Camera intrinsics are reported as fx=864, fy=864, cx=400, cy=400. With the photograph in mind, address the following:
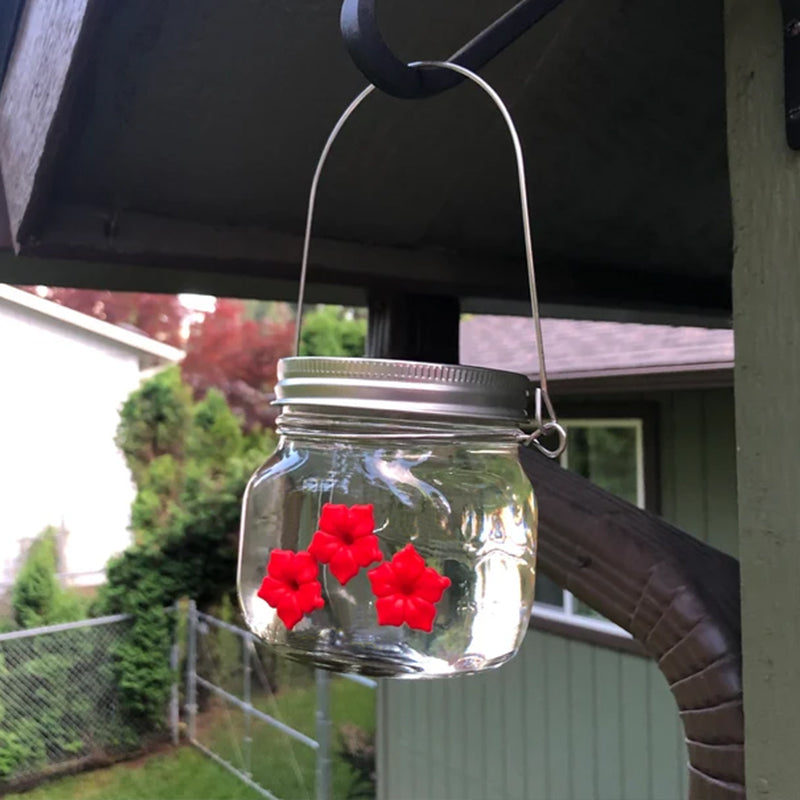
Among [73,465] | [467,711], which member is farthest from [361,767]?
[73,465]

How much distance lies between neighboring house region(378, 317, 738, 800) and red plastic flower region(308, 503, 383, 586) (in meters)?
2.94

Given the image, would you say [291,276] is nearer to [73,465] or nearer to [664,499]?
[73,465]

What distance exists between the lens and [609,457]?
168 inches

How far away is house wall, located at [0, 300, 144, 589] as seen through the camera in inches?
76.5

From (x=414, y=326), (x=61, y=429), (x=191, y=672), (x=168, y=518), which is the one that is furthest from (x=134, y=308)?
(x=414, y=326)

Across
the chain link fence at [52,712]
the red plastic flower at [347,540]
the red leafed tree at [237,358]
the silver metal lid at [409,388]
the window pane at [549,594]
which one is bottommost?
the chain link fence at [52,712]

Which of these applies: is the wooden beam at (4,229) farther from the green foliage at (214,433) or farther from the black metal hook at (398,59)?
the green foliage at (214,433)

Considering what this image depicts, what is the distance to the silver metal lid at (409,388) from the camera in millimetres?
647

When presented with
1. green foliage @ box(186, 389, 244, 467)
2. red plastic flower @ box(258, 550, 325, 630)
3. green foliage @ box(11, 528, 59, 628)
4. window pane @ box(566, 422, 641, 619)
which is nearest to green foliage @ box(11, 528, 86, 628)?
green foliage @ box(11, 528, 59, 628)

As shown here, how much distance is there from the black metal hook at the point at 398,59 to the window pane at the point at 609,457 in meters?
3.53

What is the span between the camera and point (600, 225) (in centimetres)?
152

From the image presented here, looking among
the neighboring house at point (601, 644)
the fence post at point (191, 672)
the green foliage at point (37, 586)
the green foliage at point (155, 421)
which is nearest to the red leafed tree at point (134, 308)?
the green foliage at point (155, 421)

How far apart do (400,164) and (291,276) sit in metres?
0.24

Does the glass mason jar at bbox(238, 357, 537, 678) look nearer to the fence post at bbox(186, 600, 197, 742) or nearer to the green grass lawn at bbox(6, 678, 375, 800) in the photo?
the green grass lawn at bbox(6, 678, 375, 800)
